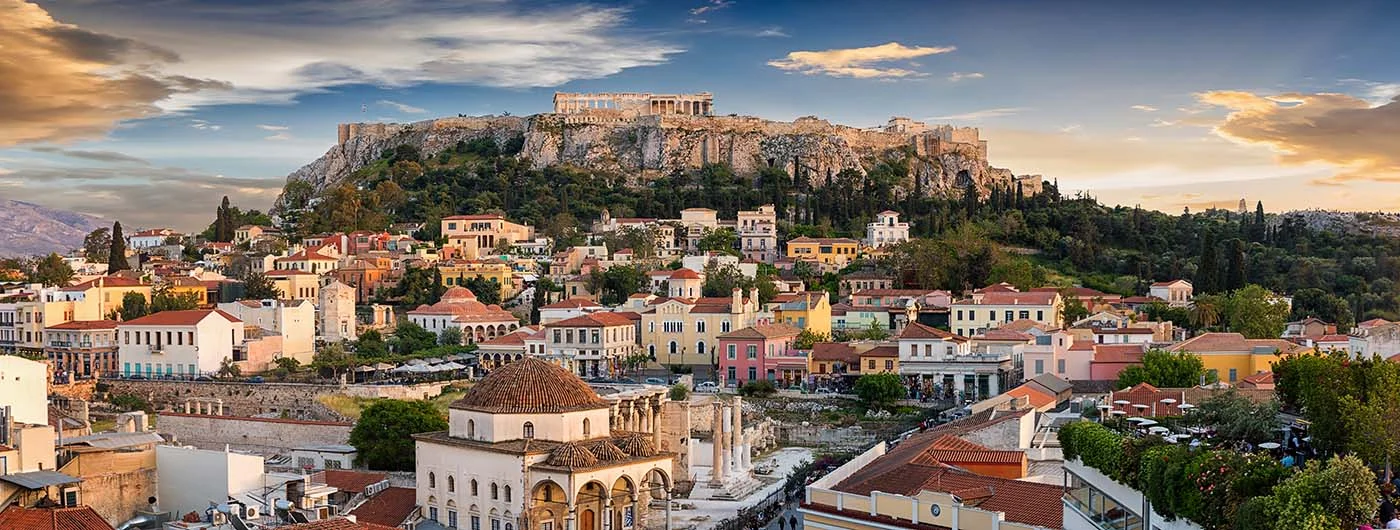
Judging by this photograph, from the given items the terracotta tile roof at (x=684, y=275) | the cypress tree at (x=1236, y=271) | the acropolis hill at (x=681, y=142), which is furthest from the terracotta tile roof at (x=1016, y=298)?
the acropolis hill at (x=681, y=142)

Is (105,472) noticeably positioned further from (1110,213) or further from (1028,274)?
(1110,213)

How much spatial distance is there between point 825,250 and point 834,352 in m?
27.4

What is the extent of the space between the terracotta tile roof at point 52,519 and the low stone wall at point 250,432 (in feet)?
61.3

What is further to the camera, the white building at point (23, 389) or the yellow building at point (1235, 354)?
the yellow building at point (1235, 354)

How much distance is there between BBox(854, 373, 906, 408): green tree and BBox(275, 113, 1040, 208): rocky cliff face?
2328 inches

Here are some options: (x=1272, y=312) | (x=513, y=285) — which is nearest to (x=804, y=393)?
(x=1272, y=312)

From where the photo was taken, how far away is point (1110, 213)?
315ft

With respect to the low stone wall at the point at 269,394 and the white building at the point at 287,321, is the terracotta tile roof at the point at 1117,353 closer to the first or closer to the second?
the low stone wall at the point at 269,394

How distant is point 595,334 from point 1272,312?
26.4 m

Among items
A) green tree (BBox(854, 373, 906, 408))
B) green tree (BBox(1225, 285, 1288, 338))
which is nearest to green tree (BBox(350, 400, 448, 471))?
green tree (BBox(854, 373, 906, 408))

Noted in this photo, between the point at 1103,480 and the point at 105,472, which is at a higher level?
the point at 1103,480

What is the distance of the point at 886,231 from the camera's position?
8775 centimetres

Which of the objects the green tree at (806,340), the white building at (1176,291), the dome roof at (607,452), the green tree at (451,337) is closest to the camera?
the dome roof at (607,452)

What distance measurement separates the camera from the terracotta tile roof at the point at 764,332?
57.8 metres
